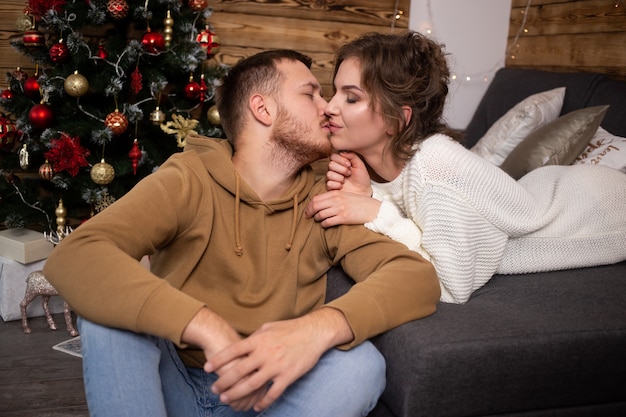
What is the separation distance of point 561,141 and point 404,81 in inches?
35.3

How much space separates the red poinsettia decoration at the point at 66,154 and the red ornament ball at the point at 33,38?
393mm

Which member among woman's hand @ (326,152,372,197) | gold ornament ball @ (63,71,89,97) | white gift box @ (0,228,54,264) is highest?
gold ornament ball @ (63,71,89,97)

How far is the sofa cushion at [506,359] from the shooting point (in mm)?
1330

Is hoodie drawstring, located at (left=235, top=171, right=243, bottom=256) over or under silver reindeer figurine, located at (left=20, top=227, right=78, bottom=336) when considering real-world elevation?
over

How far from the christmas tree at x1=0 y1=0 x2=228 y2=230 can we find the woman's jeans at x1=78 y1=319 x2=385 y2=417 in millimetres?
1510

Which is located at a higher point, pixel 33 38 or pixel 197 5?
pixel 197 5

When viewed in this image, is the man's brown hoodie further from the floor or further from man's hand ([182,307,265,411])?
the floor

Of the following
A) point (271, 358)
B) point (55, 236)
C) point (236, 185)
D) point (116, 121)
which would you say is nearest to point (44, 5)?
point (116, 121)

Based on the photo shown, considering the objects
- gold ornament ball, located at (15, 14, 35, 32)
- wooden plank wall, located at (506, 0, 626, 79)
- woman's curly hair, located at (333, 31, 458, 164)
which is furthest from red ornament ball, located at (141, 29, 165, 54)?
wooden plank wall, located at (506, 0, 626, 79)

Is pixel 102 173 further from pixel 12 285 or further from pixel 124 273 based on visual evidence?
pixel 124 273

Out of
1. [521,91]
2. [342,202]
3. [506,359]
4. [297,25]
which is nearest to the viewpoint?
[506,359]

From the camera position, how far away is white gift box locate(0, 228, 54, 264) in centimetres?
277

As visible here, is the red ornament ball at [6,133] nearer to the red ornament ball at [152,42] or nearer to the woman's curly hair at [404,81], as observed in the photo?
the red ornament ball at [152,42]

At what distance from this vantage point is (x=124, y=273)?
1236mm
